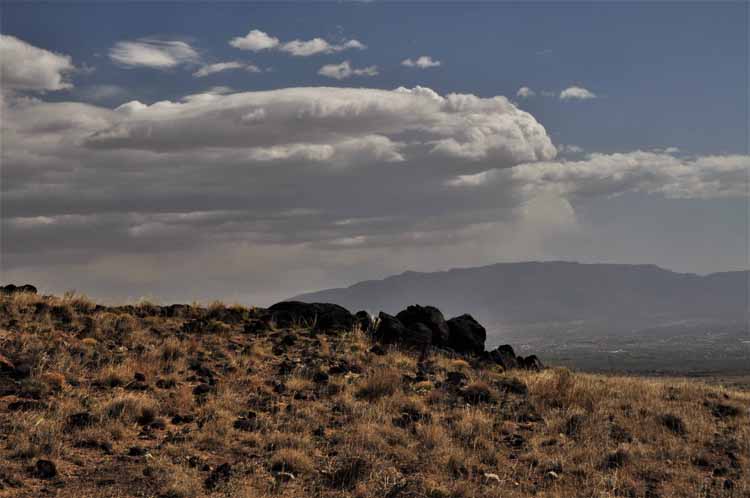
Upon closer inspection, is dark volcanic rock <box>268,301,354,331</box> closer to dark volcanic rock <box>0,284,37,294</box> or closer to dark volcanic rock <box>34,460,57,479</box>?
dark volcanic rock <box>0,284,37,294</box>

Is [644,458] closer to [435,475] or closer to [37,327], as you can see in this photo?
[435,475]

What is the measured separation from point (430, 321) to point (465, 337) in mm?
1801

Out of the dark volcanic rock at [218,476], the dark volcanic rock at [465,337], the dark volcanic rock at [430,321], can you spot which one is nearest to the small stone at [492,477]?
the dark volcanic rock at [218,476]

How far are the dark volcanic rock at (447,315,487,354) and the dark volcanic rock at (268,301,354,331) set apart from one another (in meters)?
4.94

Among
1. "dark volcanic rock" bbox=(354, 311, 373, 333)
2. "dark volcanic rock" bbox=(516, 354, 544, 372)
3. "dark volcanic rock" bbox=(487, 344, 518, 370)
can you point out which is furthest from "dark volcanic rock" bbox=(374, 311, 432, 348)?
"dark volcanic rock" bbox=(516, 354, 544, 372)

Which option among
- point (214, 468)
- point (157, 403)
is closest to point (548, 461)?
point (214, 468)

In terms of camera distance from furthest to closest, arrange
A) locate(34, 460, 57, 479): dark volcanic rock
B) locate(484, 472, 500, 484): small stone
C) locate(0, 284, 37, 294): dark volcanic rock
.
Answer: locate(0, 284, 37, 294): dark volcanic rock, locate(484, 472, 500, 484): small stone, locate(34, 460, 57, 479): dark volcanic rock

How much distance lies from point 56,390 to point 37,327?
635cm

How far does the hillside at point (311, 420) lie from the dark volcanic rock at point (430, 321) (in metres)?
3.14

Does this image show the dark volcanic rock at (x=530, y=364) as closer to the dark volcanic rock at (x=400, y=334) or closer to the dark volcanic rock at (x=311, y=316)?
the dark volcanic rock at (x=400, y=334)

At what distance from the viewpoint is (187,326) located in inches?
1073

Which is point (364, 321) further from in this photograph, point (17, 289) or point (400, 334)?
point (17, 289)

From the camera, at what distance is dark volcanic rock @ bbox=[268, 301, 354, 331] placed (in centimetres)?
2966

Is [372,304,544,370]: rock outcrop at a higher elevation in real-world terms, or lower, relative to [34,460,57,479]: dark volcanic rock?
higher
